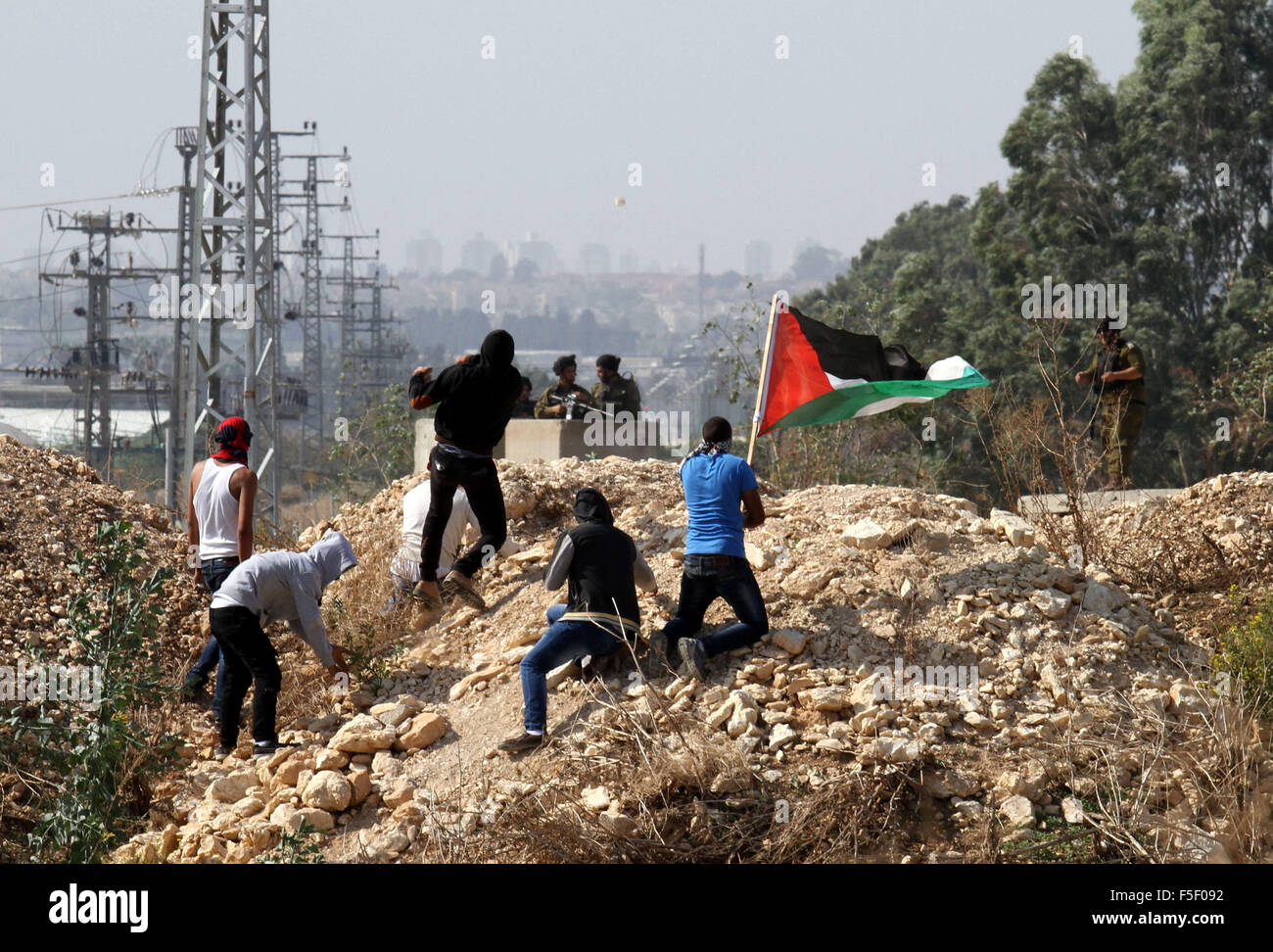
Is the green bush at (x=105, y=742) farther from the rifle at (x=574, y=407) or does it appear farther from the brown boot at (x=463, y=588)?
the rifle at (x=574, y=407)

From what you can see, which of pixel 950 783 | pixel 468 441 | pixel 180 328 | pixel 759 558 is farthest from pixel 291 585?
pixel 180 328

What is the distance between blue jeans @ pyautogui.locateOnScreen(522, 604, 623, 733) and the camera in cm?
679

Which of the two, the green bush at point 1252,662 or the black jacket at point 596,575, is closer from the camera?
the black jacket at point 596,575

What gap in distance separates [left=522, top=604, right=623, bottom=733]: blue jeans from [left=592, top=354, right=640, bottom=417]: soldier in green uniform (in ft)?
17.8

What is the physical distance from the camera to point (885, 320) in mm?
25297

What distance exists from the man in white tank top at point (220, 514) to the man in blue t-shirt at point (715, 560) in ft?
8.17

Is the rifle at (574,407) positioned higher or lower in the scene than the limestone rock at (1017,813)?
higher

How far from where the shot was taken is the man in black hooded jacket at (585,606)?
680 centimetres

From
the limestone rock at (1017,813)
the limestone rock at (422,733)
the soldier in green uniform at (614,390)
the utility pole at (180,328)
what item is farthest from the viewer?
the utility pole at (180,328)

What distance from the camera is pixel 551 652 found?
6840mm

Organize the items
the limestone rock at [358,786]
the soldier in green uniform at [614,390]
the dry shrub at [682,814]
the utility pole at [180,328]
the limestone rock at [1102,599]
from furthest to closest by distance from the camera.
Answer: the utility pole at [180,328] < the soldier in green uniform at [614,390] < the limestone rock at [1102,599] < the limestone rock at [358,786] < the dry shrub at [682,814]

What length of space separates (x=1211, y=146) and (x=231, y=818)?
23369 millimetres

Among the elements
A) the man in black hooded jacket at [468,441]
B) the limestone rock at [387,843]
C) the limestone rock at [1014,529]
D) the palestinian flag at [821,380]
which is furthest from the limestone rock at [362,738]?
the limestone rock at [1014,529]
